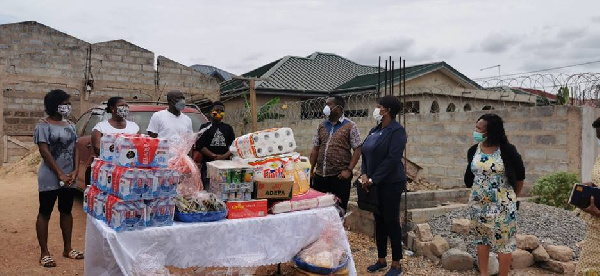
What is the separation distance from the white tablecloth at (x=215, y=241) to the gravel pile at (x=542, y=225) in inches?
85.2

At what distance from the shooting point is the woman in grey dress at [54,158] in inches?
170

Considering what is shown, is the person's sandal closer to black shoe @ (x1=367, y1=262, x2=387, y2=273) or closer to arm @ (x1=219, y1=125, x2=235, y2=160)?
arm @ (x1=219, y1=125, x2=235, y2=160)

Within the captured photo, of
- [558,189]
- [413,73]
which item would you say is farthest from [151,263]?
[413,73]

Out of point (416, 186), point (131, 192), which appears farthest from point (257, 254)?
point (416, 186)

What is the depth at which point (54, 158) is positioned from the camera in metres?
4.39

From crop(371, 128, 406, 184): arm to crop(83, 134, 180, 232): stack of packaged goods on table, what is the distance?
206cm

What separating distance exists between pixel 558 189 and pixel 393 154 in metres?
3.35

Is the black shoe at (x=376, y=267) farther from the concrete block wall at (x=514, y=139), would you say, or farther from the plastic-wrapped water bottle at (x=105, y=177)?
the concrete block wall at (x=514, y=139)

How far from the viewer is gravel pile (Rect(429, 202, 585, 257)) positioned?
5.13 m

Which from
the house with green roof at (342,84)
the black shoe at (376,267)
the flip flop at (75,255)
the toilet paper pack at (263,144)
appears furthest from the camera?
the house with green roof at (342,84)

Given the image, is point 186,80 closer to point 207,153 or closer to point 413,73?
point 413,73

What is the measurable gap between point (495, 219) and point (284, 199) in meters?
1.85

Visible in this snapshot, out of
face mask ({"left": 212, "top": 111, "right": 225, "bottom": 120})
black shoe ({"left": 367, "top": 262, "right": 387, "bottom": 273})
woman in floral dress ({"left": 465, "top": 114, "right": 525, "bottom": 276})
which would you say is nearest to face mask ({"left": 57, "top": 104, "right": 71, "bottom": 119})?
face mask ({"left": 212, "top": 111, "right": 225, "bottom": 120})

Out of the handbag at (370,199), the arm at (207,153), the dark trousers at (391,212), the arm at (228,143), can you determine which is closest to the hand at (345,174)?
the handbag at (370,199)
